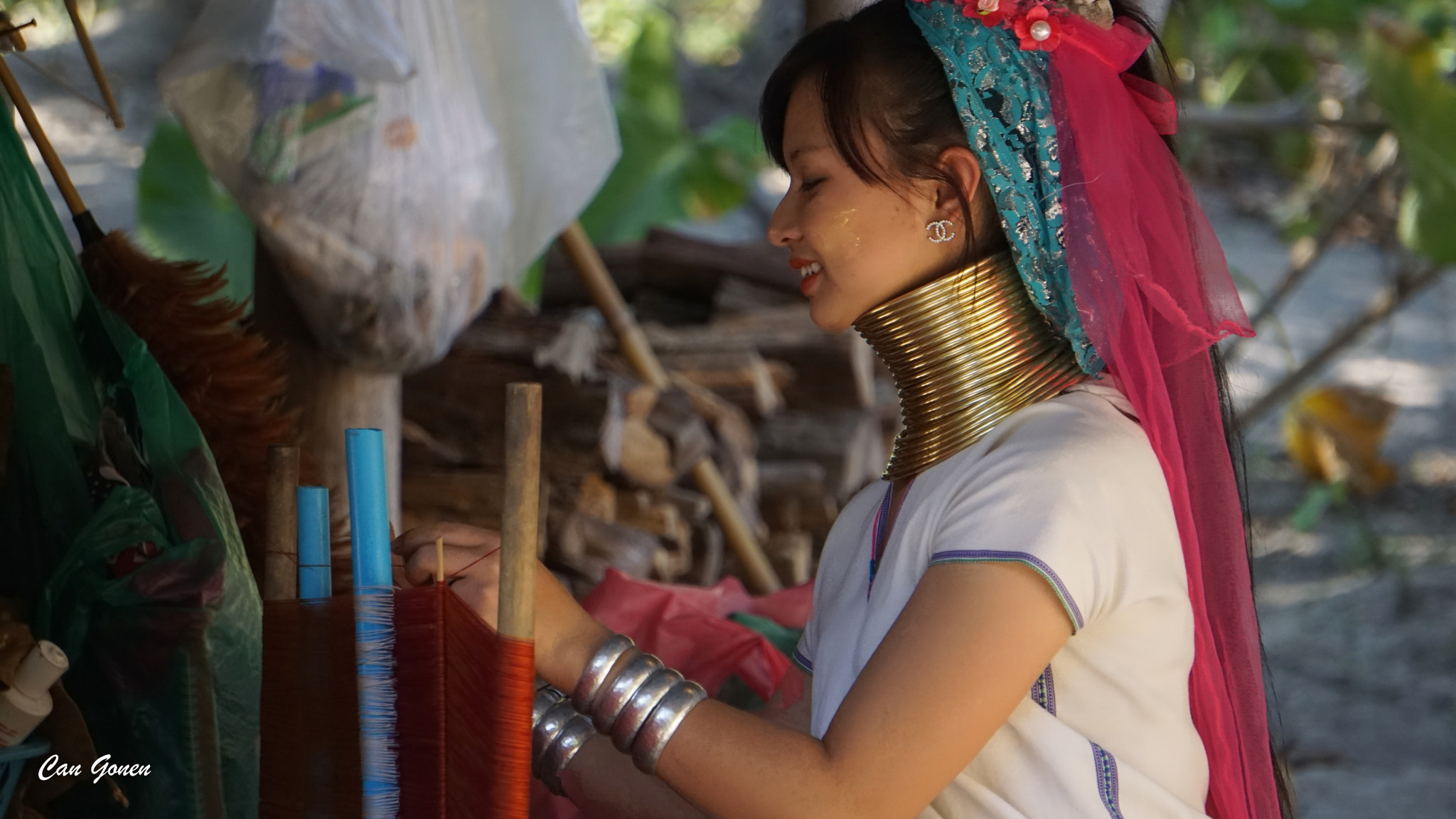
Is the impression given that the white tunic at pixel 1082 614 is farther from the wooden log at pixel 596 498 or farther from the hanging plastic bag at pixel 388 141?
the wooden log at pixel 596 498

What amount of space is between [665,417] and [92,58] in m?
1.92

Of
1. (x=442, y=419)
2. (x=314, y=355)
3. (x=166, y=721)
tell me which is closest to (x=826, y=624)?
(x=166, y=721)

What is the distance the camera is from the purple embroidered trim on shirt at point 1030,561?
1.25 m

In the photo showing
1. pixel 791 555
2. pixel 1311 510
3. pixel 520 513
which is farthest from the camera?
pixel 1311 510

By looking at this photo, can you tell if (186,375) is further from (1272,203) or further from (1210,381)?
(1272,203)

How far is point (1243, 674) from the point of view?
155cm

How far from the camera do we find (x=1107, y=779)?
1.38 m

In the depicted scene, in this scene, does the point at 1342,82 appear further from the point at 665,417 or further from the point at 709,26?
the point at 709,26

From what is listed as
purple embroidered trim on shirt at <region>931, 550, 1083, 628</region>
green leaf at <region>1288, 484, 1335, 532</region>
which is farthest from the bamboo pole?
purple embroidered trim on shirt at <region>931, 550, 1083, 628</region>

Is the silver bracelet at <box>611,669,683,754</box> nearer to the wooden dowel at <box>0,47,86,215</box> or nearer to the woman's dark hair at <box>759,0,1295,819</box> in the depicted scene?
the woman's dark hair at <box>759,0,1295,819</box>

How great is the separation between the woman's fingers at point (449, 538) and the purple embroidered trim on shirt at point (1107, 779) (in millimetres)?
661

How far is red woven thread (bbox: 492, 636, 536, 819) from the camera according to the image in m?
1.12

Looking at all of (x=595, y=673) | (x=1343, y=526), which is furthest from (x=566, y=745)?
(x=1343, y=526)

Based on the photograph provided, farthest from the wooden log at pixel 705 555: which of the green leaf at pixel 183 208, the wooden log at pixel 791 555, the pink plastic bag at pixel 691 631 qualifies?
the green leaf at pixel 183 208
